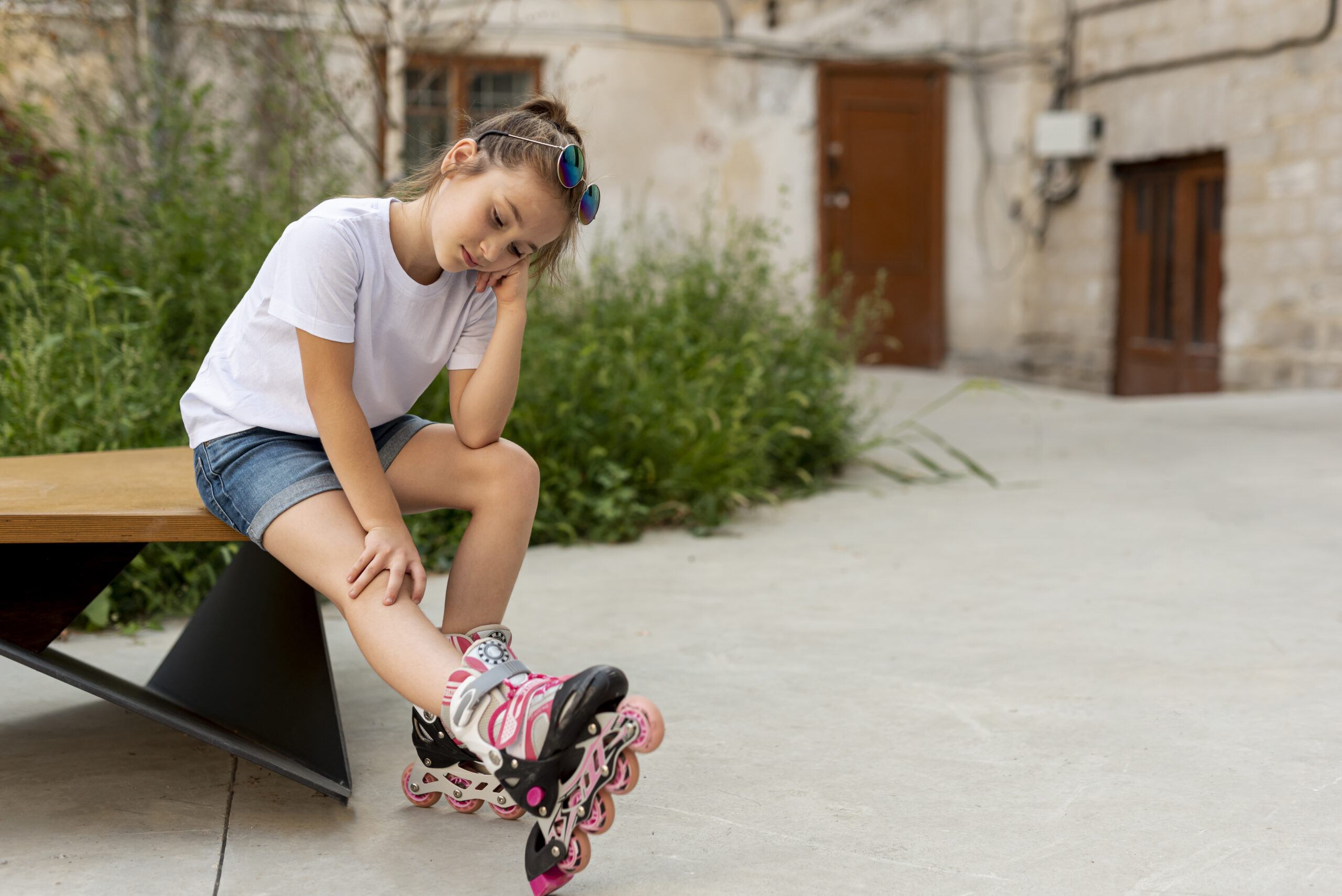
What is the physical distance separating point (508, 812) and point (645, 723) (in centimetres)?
38

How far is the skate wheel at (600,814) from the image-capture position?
1.31 metres

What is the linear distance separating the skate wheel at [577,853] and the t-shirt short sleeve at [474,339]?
0.70m

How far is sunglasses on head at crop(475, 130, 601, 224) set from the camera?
1511 mm

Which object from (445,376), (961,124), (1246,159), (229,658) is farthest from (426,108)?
(229,658)

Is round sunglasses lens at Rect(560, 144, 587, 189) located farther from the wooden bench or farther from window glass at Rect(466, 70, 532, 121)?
window glass at Rect(466, 70, 532, 121)

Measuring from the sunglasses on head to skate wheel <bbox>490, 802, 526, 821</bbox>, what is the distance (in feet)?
2.53

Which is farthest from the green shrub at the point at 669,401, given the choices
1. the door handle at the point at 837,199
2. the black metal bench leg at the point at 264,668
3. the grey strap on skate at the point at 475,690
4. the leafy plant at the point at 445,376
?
the door handle at the point at 837,199

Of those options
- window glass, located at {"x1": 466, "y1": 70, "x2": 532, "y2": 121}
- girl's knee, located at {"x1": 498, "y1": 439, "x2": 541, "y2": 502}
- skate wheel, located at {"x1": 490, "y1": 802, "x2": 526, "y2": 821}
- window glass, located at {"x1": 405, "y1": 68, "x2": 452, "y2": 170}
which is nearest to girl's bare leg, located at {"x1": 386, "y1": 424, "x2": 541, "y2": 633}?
girl's knee, located at {"x1": 498, "y1": 439, "x2": 541, "y2": 502}

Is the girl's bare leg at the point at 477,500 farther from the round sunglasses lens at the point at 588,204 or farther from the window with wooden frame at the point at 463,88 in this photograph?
the window with wooden frame at the point at 463,88

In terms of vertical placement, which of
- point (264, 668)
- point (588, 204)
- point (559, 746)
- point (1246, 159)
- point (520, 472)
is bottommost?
point (264, 668)

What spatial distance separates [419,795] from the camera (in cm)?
161

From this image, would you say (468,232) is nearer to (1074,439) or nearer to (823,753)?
(823,753)

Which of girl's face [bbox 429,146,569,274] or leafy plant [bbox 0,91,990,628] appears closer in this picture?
girl's face [bbox 429,146,569,274]

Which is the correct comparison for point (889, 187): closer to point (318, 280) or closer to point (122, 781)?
point (318, 280)
